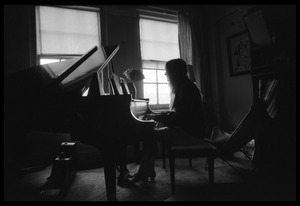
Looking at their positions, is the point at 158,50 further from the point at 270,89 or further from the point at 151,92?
the point at 270,89

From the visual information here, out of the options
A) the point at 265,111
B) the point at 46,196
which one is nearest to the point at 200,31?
the point at 265,111

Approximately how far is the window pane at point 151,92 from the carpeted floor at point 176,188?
1602mm

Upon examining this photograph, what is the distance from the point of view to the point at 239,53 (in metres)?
4.18

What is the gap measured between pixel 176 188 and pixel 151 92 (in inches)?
90.2

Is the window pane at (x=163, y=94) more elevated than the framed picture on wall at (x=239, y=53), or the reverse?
the framed picture on wall at (x=239, y=53)

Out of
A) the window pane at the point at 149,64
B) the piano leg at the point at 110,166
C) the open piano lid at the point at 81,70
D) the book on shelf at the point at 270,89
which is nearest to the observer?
the piano leg at the point at 110,166

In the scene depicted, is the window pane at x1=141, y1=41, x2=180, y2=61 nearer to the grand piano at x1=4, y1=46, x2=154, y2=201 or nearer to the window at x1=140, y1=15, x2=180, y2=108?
the window at x1=140, y1=15, x2=180, y2=108

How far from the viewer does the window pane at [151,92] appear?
4.35 m

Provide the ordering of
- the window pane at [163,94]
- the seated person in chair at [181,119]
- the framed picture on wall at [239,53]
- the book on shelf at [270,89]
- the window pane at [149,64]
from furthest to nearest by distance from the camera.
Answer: the window pane at [163,94]
the window pane at [149,64]
the framed picture on wall at [239,53]
the book on shelf at [270,89]
the seated person in chair at [181,119]

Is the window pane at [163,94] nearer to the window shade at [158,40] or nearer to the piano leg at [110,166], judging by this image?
the window shade at [158,40]

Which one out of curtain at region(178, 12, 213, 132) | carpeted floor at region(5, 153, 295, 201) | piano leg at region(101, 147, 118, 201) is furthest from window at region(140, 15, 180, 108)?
→ piano leg at region(101, 147, 118, 201)

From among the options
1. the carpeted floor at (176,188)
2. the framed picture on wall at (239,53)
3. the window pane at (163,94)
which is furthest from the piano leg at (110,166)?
the framed picture on wall at (239,53)

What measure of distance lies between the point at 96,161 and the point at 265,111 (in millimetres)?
2576

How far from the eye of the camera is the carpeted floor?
84.0 inches
